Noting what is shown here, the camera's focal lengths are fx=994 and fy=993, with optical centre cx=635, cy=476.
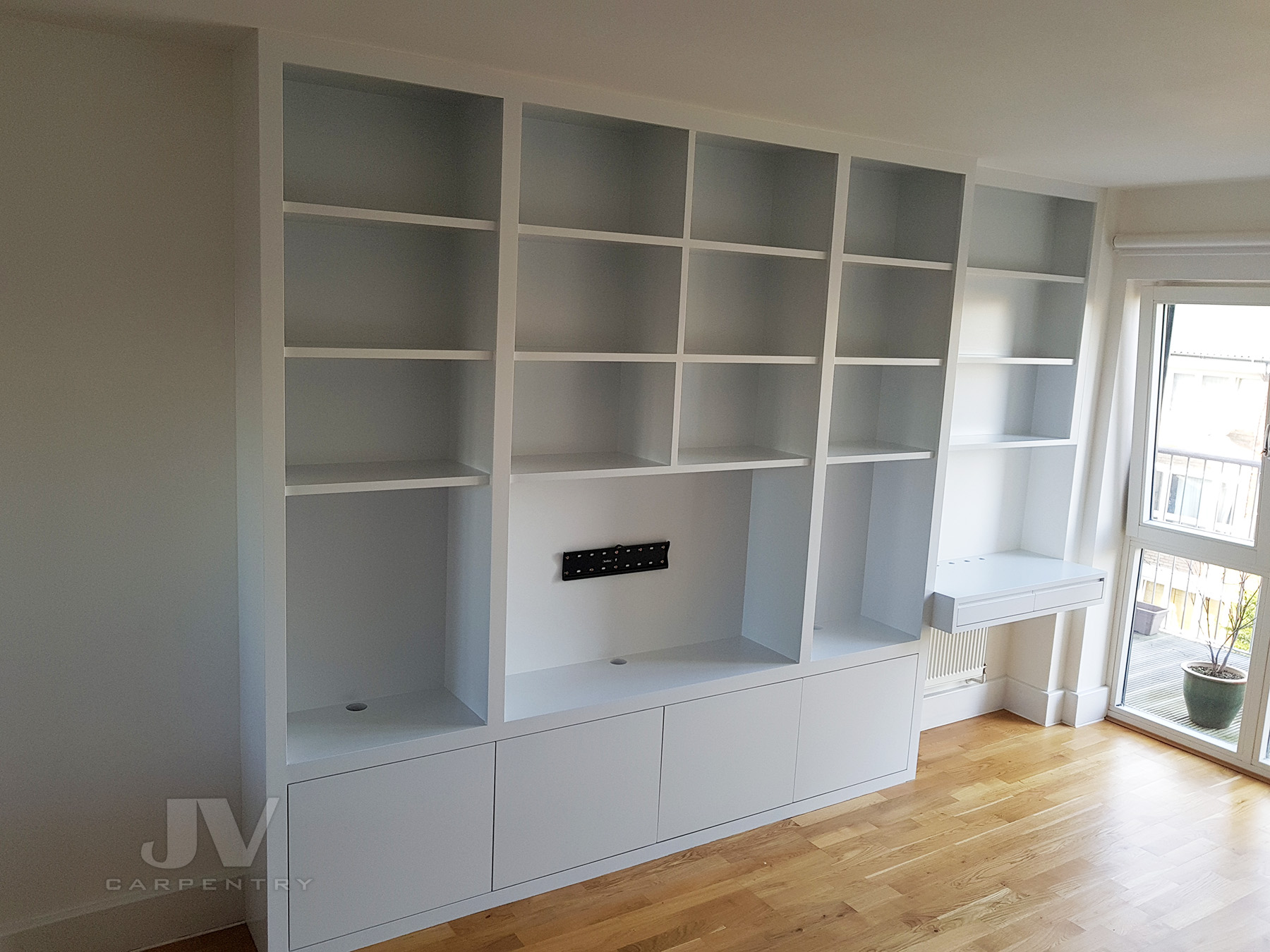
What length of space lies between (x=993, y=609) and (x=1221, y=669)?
4.00 ft

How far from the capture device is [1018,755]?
4336 millimetres

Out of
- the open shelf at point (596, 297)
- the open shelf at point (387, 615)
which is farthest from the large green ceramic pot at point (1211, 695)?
the open shelf at point (387, 615)

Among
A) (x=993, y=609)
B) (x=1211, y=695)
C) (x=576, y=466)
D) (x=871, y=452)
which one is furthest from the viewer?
(x=1211, y=695)

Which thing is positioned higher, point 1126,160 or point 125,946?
point 1126,160

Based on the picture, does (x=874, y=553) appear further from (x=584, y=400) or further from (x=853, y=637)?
(x=584, y=400)

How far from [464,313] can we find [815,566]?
5.15 feet

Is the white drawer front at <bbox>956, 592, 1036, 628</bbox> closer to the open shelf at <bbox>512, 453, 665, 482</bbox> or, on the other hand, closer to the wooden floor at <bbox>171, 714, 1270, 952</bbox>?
the wooden floor at <bbox>171, 714, 1270, 952</bbox>

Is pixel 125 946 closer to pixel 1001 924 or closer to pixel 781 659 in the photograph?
pixel 781 659

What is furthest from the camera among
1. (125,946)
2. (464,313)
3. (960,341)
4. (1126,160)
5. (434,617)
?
(960,341)

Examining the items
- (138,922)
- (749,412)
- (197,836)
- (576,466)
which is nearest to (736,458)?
(749,412)

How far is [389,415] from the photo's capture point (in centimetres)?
297

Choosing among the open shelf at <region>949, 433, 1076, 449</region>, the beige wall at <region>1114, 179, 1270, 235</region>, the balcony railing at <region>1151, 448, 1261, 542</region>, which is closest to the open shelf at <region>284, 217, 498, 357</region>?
the open shelf at <region>949, 433, 1076, 449</region>

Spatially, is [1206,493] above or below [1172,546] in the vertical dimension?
above

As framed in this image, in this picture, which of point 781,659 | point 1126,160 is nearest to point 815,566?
point 781,659
